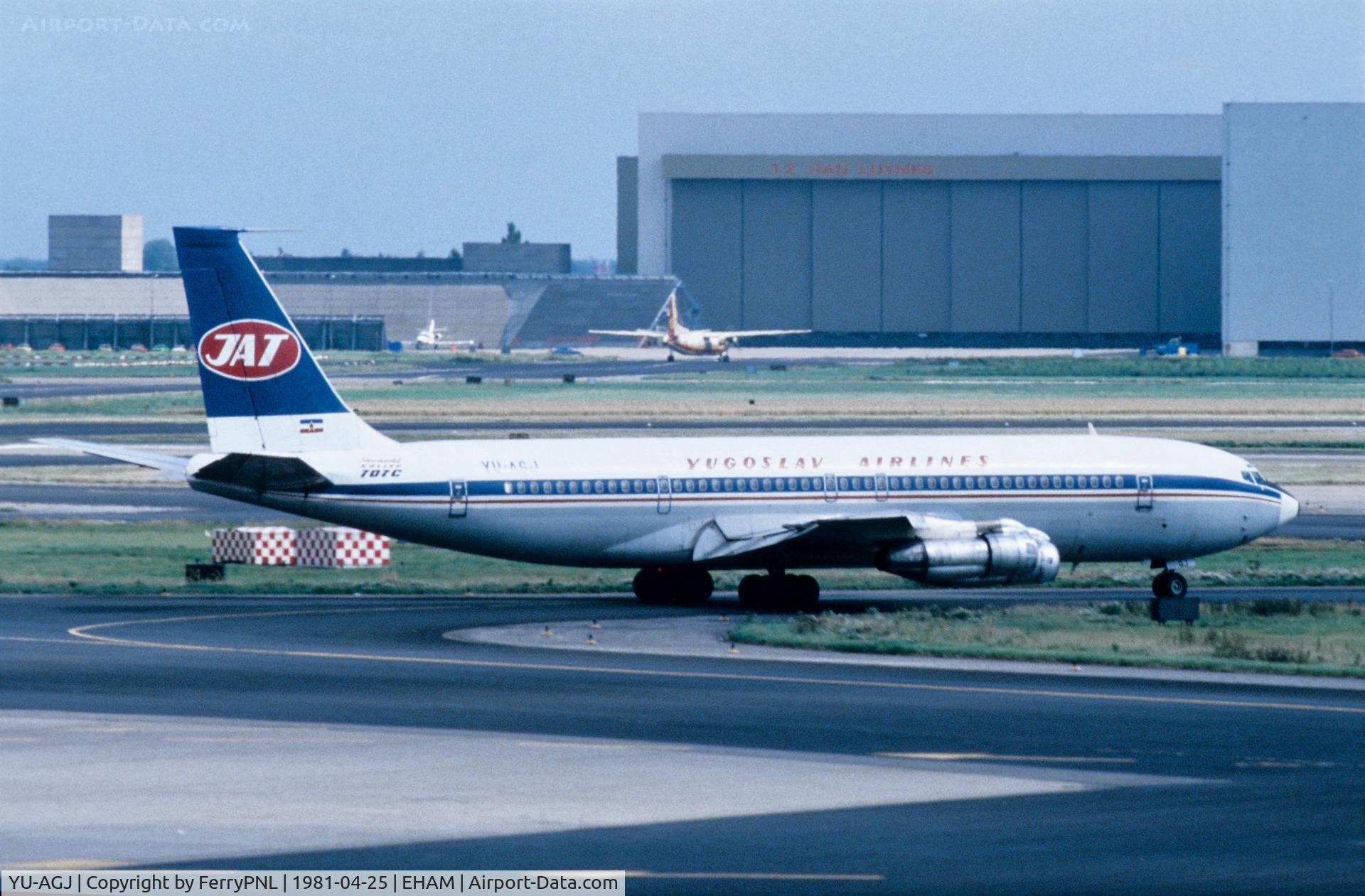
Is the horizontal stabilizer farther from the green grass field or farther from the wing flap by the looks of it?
the green grass field

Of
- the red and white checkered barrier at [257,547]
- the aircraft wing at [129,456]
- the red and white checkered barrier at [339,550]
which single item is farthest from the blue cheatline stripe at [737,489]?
the red and white checkered barrier at [257,547]

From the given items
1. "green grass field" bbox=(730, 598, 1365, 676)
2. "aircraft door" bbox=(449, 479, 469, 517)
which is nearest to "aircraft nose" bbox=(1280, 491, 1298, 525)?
"green grass field" bbox=(730, 598, 1365, 676)

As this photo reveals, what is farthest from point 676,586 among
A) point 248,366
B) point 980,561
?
point 248,366

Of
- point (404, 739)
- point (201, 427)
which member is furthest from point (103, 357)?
point (404, 739)

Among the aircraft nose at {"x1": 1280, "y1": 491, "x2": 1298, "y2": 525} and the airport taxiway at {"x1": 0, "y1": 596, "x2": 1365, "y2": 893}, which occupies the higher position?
the aircraft nose at {"x1": 1280, "y1": 491, "x2": 1298, "y2": 525}

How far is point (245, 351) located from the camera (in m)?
42.6

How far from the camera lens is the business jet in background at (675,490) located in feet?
139

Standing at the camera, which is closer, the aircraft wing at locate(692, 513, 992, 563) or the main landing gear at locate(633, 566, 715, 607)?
the aircraft wing at locate(692, 513, 992, 563)

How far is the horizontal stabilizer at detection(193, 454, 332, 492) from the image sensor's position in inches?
1610

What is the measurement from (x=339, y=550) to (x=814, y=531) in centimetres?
1494

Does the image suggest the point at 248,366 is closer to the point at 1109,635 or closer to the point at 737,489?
the point at 737,489

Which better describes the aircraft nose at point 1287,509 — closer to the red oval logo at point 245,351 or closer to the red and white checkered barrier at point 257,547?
the red oval logo at point 245,351

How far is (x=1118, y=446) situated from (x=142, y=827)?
30.8 m

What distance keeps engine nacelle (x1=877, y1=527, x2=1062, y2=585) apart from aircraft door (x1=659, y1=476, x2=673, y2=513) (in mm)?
4785
